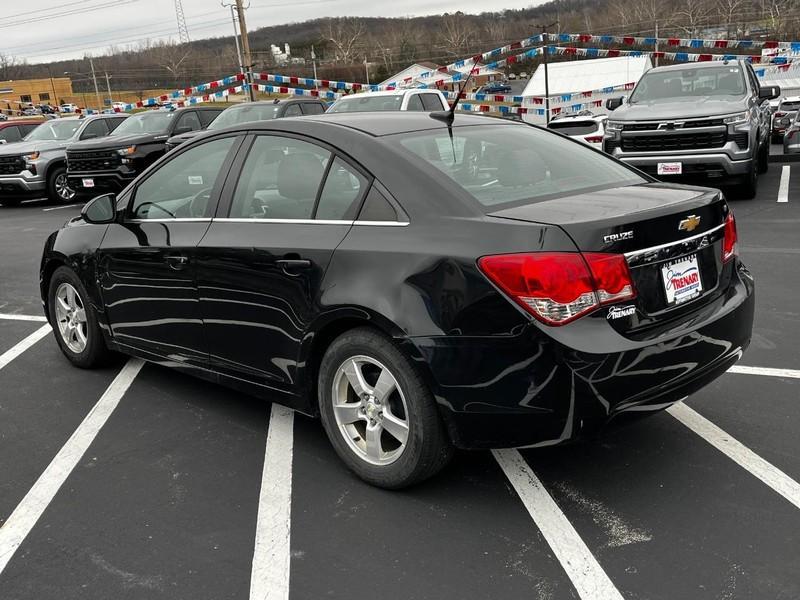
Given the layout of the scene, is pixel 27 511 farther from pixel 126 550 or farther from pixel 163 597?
pixel 163 597

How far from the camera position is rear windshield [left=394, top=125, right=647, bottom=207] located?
3293 millimetres

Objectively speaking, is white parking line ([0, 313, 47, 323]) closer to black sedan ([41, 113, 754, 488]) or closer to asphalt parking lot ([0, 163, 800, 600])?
asphalt parking lot ([0, 163, 800, 600])

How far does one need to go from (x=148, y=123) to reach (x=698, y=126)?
1102cm

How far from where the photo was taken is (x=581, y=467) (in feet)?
11.3

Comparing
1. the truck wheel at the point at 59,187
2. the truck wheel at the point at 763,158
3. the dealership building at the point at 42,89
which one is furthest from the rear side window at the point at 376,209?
the dealership building at the point at 42,89

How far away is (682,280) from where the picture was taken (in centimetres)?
309

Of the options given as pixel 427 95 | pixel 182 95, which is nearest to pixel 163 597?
pixel 427 95

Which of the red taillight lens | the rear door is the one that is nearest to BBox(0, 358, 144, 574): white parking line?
the rear door

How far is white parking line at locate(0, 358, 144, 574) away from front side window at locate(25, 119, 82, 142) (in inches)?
580

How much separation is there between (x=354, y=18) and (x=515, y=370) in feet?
386

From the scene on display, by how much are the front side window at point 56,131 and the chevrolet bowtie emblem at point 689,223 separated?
56.6 feet

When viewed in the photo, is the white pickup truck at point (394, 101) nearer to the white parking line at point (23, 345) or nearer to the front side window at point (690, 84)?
the front side window at point (690, 84)

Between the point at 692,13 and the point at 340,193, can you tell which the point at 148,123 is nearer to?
the point at 340,193

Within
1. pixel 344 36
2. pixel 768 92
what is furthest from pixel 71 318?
pixel 344 36
